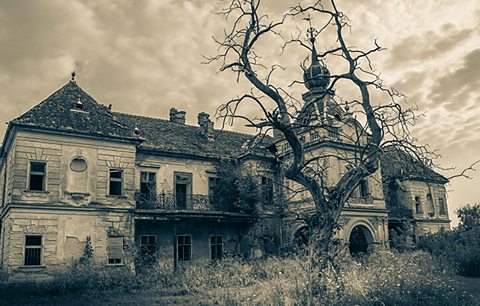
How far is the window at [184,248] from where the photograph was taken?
21.7 m

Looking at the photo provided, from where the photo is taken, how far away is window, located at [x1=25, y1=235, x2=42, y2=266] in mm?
17062

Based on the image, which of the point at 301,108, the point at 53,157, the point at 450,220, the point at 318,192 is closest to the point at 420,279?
the point at 318,192

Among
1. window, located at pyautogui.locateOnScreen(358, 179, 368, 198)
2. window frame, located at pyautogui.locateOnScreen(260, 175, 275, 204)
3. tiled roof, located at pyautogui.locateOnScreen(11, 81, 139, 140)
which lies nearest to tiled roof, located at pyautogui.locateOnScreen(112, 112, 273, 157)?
window frame, located at pyautogui.locateOnScreen(260, 175, 275, 204)

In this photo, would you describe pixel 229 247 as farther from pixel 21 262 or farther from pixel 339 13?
pixel 339 13

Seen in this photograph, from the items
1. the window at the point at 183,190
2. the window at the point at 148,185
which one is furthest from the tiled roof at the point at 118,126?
the window at the point at 148,185

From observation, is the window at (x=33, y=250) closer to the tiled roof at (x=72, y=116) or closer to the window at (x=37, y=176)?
the window at (x=37, y=176)

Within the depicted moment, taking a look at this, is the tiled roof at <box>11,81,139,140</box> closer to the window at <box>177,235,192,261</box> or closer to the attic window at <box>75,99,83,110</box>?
the attic window at <box>75,99,83,110</box>

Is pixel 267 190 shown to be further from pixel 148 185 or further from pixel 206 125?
pixel 148 185

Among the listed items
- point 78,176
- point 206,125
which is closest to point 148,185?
point 78,176

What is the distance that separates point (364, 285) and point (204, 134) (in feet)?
58.0

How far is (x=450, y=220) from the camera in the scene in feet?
104

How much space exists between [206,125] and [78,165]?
343 inches

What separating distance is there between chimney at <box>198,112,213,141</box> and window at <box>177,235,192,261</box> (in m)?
6.16

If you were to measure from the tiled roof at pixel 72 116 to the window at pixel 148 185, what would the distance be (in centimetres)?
246
